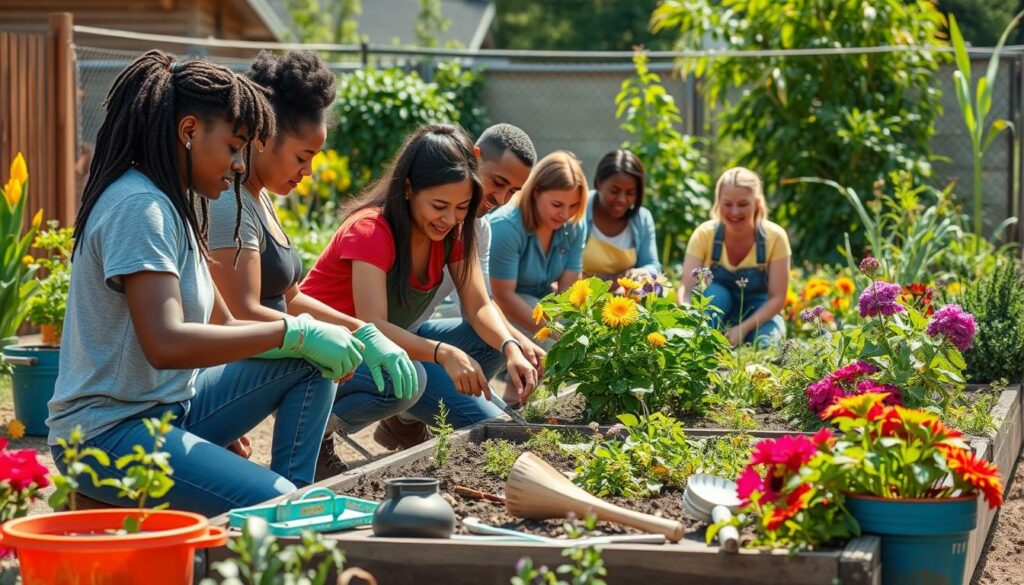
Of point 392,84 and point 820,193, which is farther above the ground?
point 392,84

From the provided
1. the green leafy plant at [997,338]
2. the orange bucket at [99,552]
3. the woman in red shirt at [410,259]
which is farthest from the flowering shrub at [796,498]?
the green leafy plant at [997,338]

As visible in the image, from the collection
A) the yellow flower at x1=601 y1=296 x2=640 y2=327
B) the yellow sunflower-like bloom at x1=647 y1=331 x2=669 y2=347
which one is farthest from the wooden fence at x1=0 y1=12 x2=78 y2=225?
the yellow sunflower-like bloom at x1=647 y1=331 x2=669 y2=347

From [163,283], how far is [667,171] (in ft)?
20.0

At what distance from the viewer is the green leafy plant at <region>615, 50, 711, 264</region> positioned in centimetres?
826

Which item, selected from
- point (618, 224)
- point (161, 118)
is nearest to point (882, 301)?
point (161, 118)

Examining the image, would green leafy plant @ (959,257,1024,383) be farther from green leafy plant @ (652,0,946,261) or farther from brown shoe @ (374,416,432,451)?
green leafy plant @ (652,0,946,261)

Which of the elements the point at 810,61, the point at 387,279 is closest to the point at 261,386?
the point at 387,279

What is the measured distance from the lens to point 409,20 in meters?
27.0

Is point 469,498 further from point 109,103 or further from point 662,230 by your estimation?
point 662,230

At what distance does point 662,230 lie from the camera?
27.3 ft

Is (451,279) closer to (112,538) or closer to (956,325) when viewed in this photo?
(956,325)

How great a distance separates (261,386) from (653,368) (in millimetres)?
1355

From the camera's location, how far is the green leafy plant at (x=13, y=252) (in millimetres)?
5117

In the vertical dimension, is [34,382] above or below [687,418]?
below
